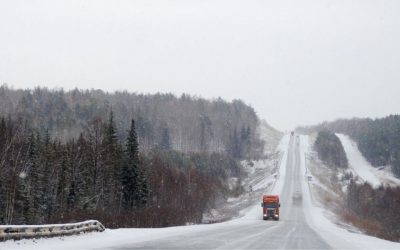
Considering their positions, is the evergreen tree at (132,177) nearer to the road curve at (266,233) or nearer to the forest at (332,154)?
the road curve at (266,233)

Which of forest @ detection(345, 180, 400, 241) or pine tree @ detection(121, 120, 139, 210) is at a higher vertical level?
pine tree @ detection(121, 120, 139, 210)

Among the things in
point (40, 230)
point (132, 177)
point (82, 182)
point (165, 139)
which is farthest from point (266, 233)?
point (165, 139)

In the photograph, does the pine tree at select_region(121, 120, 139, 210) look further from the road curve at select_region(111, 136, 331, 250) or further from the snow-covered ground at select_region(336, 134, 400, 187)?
the snow-covered ground at select_region(336, 134, 400, 187)

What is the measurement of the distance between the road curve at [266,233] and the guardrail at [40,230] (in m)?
3.26

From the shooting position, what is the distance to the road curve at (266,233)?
2394 cm

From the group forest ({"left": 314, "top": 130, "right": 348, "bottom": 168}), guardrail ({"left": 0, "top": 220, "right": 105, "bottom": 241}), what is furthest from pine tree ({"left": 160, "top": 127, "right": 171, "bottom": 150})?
guardrail ({"left": 0, "top": 220, "right": 105, "bottom": 241})

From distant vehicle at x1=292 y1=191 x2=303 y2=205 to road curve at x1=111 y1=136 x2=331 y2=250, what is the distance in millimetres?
890

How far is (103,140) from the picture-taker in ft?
220

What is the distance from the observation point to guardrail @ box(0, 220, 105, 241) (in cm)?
1972

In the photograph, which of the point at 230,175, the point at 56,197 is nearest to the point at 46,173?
the point at 56,197

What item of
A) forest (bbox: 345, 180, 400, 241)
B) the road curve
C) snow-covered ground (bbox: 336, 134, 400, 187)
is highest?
snow-covered ground (bbox: 336, 134, 400, 187)

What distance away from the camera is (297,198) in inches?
4441

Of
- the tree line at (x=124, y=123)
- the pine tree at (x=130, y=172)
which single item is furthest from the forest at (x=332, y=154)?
the pine tree at (x=130, y=172)

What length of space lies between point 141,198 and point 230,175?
290 feet
